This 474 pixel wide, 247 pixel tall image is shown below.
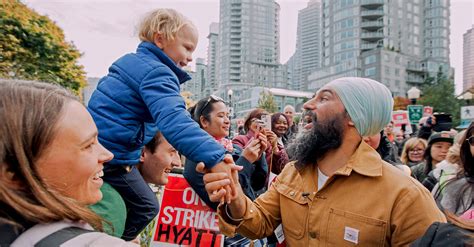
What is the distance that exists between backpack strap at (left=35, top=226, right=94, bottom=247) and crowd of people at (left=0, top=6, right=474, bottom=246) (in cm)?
7

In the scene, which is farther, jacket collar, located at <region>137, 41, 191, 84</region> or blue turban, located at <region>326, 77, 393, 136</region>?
jacket collar, located at <region>137, 41, 191, 84</region>

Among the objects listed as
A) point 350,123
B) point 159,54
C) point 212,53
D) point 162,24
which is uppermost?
point 212,53

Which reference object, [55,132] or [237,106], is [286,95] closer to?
[237,106]

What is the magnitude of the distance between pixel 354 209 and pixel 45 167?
4.72 feet

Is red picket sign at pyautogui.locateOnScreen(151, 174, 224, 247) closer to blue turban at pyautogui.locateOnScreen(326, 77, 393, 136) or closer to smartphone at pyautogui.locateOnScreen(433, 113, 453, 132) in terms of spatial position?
blue turban at pyautogui.locateOnScreen(326, 77, 393, 136)

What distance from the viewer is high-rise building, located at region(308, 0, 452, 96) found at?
7706cm

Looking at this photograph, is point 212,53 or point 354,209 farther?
point 212,53

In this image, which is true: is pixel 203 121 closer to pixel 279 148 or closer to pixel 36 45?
pixel 279 148

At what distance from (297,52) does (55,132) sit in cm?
17313

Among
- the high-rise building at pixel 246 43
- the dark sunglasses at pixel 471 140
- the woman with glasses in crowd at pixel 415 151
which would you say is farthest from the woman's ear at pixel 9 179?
Answer: the high-rise building at pixel 246 43

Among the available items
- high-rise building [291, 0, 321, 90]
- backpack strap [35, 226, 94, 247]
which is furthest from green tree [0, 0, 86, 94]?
high-rise building [291, 0, 321, 90]

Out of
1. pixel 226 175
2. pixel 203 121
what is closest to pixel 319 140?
pixel 226 175

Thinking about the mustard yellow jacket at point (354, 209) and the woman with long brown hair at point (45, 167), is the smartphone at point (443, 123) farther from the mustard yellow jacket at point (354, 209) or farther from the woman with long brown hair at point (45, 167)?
the woman with long brown hair at point (45, 167)

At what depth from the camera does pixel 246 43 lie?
14825 centimetres
